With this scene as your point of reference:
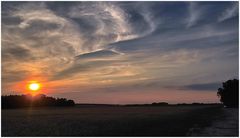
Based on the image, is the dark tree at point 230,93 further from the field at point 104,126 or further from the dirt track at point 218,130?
the dirt track at point 218,130

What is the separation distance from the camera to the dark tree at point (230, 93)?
590ft

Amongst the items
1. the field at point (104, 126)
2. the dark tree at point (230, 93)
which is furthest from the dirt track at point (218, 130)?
the dark tree at point (230, 93)

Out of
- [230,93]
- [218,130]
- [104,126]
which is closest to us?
[218,130]

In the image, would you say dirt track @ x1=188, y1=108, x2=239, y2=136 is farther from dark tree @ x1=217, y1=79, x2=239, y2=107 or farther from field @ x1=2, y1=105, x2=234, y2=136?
dark tree @ x1=217, y1=79, x2=239, y2=107

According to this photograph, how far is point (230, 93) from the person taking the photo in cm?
18750

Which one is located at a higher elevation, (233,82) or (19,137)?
(233,82)

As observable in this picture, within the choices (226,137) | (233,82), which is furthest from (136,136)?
(233,82)

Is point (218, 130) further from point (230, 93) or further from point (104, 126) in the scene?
point (230, 93)

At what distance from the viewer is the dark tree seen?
590 feet

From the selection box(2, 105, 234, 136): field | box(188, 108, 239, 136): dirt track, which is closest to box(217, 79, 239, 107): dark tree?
box(2, 105, 234, 136): field

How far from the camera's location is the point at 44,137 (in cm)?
3612

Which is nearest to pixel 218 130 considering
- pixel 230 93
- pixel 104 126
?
pixel 104 126

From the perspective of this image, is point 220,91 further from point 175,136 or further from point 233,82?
point 175,136

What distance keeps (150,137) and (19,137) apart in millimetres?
12165
